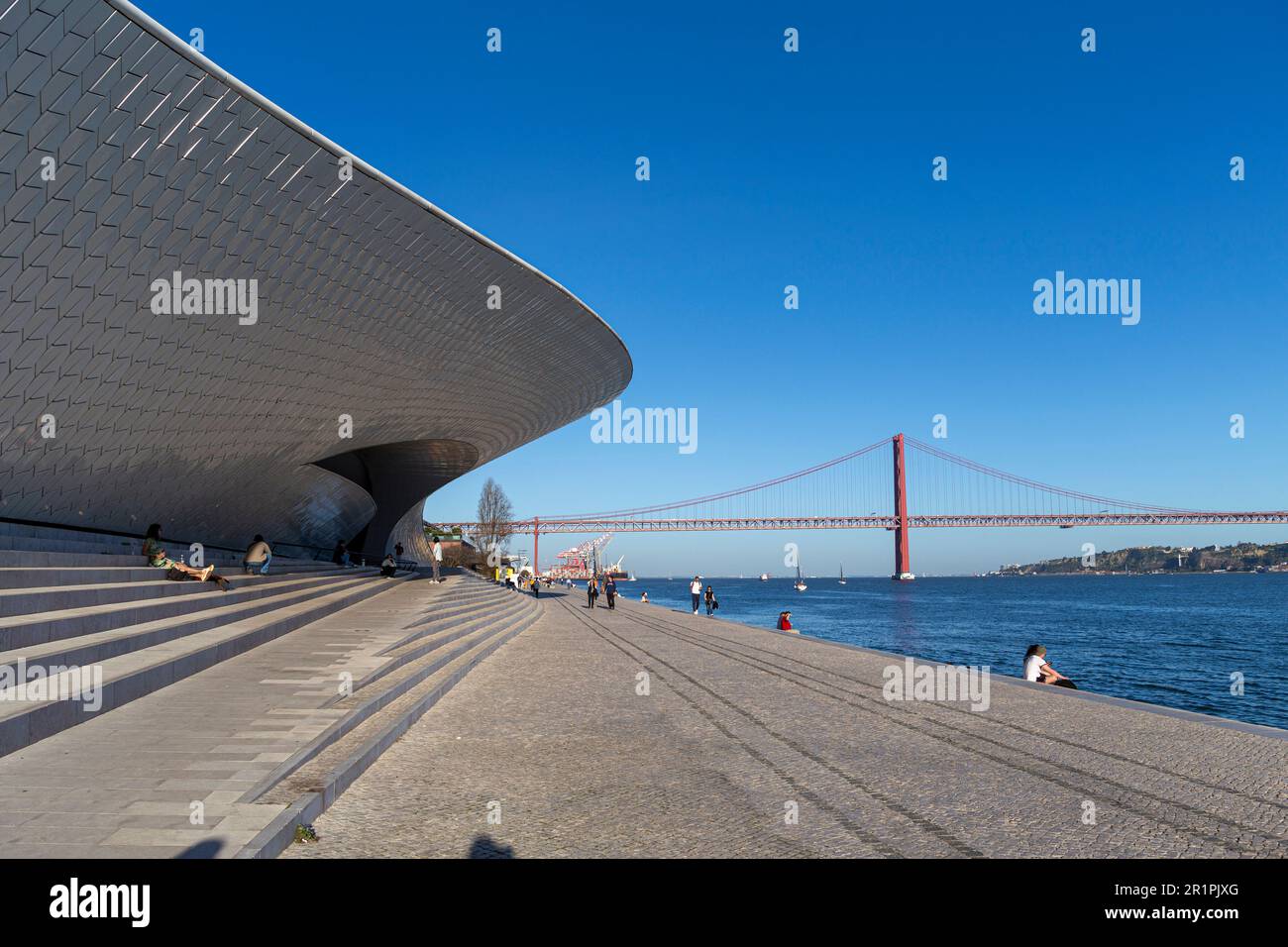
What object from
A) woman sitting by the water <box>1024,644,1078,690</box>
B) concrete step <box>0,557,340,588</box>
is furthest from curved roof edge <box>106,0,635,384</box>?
woman sitting by the water <box>1024,644,1078,690</box>

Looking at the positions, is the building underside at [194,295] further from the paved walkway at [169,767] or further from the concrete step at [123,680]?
the paved walkway at [169,767]

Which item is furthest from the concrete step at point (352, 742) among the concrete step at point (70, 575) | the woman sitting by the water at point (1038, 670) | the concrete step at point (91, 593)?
the woman sitting by the water at point (1038, 670)

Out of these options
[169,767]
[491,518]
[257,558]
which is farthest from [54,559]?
[491,518]

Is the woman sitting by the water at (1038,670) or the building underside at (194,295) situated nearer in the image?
the building underside at (194,295)

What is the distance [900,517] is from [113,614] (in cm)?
7296

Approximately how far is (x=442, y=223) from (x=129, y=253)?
4.76m

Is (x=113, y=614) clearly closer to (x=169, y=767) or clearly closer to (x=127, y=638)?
(x=127, y=638)

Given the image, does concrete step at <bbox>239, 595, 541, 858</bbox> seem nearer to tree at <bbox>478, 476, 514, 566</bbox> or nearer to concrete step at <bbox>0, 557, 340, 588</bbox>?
concrete step at <bbox>0, 557, 340, 588</bbox>

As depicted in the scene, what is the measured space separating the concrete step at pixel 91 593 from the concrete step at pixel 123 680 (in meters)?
0.86

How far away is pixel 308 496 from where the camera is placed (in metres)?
22.7

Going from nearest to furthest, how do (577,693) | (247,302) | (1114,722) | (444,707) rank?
1. (1114,722)
2. (444,707)
3. (577,693)
4. (247,302)

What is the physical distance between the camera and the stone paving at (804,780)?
4293mm
